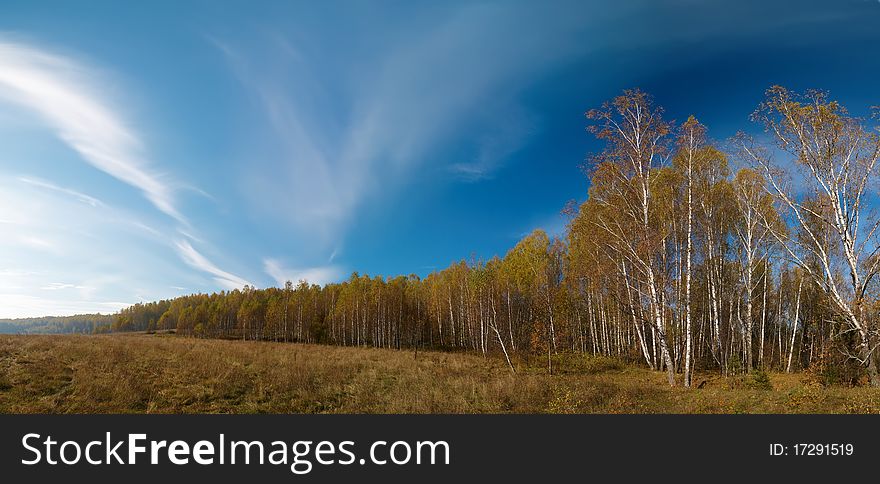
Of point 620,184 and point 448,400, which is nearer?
point 448,400

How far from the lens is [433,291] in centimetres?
5466

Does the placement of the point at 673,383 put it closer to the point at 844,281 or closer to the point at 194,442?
the point at 844,281

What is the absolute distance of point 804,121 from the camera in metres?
15.7

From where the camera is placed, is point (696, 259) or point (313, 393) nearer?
point (313, 393)

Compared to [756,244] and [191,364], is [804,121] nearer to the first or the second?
[756,244]

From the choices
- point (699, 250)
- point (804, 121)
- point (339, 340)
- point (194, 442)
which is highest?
point (804, 121)

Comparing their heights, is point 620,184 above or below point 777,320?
above

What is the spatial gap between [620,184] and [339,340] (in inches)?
2024

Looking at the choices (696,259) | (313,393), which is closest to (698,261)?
(696,259)

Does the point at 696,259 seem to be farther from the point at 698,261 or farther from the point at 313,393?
the point at 313,393

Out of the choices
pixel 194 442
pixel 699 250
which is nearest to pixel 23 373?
pixel 194 442

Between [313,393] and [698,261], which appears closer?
[313,393]

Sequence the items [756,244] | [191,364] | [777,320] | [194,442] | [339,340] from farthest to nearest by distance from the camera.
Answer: [339,340]
[777,320]
[756,244]
[191,364]
[194,442]

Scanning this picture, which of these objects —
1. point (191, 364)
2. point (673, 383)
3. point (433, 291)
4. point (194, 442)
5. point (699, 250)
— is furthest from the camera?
point (433, 291)
